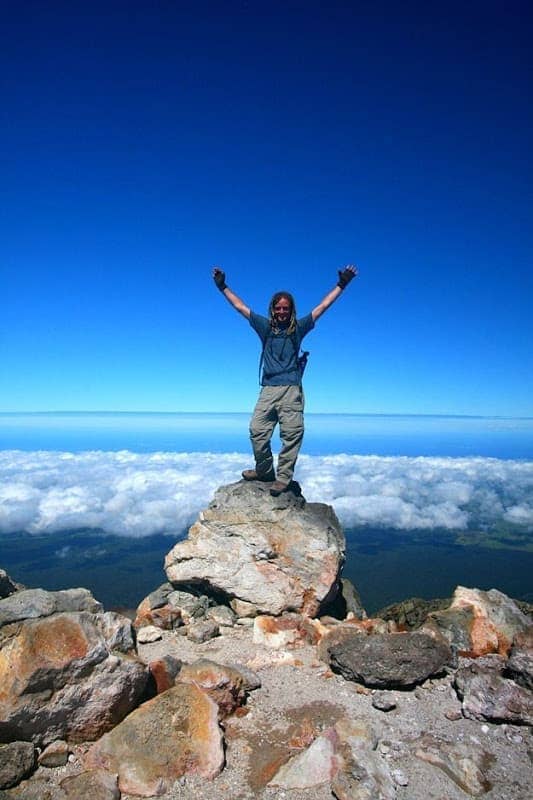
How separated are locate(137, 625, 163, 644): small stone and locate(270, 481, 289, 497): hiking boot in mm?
4229

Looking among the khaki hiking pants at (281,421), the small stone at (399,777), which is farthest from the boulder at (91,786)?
the khaki hiking pants at (281,421)

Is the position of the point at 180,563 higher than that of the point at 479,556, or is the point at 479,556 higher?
the point at 180,563

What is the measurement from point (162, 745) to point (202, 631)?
4.16 metres

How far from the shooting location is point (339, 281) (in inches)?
421

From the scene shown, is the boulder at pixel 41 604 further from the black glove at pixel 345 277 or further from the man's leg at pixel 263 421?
the black glove at pixel 345 277

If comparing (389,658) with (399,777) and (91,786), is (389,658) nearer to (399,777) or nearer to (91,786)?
Result: (399,777)

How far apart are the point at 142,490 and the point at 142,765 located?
671 feet

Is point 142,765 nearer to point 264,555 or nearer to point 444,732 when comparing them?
point 444,732

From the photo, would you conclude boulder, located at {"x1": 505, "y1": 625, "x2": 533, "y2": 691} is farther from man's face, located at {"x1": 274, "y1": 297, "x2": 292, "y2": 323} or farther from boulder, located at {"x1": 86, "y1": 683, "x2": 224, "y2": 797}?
man's face, located at {"x1": 274, "y1": 297, "x2": 292, "y2": 323}

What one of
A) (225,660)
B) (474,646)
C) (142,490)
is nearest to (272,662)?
(225,660)

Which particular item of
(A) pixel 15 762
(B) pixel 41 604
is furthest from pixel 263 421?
(A) pixel 15 762

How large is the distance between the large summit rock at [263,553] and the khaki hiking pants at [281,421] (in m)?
1.11

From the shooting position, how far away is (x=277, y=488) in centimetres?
1202

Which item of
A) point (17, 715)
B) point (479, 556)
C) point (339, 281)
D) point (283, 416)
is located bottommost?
point (479, 556)
